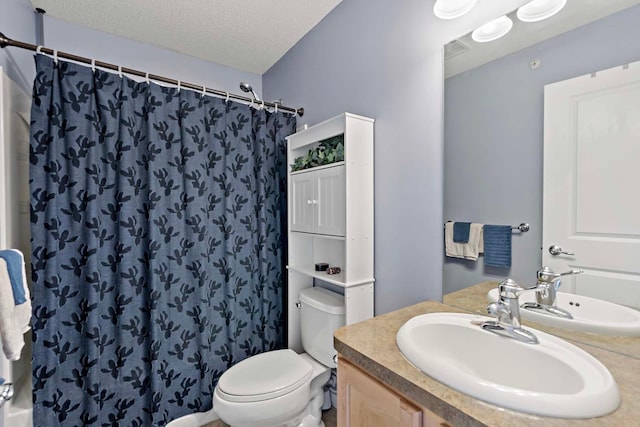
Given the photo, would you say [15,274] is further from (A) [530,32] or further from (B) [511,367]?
(A) [530,32]

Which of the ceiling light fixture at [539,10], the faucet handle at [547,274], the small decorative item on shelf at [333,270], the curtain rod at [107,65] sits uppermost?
the curtain rod at [107,65]

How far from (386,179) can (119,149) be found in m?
1.48

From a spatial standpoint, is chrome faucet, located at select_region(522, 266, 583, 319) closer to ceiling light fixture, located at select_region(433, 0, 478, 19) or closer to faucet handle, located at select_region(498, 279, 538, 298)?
faucet handle, located at select_region(498, 279, 538, 298)

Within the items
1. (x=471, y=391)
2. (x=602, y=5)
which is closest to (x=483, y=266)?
(x=471, y=391)

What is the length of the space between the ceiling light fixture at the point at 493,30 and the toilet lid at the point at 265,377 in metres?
1.71

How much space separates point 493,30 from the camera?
1.04 metres

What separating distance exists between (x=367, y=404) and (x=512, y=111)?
1099mm

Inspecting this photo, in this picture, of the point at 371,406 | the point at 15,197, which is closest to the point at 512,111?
the point at 371,406

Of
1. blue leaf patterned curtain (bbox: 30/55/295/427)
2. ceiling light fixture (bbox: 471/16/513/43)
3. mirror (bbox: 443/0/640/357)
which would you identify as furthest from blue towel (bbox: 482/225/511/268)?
blue leaf patterned curtain (bbox: 30/55/295/427)

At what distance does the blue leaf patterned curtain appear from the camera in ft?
4.50

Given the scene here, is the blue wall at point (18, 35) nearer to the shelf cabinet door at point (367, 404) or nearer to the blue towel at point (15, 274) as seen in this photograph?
the blue towel at point (15, 274)

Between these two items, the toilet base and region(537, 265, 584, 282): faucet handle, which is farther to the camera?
the toilet base

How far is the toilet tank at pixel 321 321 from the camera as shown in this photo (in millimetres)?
1522

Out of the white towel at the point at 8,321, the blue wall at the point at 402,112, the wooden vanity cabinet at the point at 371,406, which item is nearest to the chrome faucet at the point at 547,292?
the blue wall at the point at 402,112
